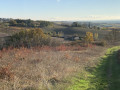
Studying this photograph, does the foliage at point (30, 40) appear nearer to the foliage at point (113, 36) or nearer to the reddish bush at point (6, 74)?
the reddish bush at point (6, 74)

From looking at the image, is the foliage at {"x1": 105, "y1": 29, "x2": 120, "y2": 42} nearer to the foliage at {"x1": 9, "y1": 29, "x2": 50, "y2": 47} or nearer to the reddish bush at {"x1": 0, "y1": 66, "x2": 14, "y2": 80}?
the foliage at {"x1": 9, "y1": 29, "x2": 50, "y2": 47}

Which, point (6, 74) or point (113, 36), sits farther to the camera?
point (113, 36)

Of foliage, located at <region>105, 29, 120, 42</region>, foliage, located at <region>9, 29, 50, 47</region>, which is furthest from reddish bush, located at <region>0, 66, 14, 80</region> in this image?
foliage, located at <region>105, 29, 120, 42</region>

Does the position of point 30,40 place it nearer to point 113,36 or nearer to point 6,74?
point 6,74

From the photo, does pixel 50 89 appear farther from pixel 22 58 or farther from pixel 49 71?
pixel 22 58

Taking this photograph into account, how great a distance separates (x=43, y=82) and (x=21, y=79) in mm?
1146

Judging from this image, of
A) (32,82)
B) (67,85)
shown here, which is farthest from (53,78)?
(32,82)

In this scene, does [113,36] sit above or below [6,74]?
below

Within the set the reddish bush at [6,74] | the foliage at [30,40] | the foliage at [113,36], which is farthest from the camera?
the foliage at [113,36]

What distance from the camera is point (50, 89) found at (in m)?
6.56

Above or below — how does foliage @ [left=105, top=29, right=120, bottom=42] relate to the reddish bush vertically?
below

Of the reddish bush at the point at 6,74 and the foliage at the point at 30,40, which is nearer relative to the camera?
the reddish bush at the point at 6,74

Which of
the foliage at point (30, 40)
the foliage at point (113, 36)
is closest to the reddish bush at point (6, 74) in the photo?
the foliage at point (30, 40)

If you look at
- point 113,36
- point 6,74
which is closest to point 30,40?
point 6,74
